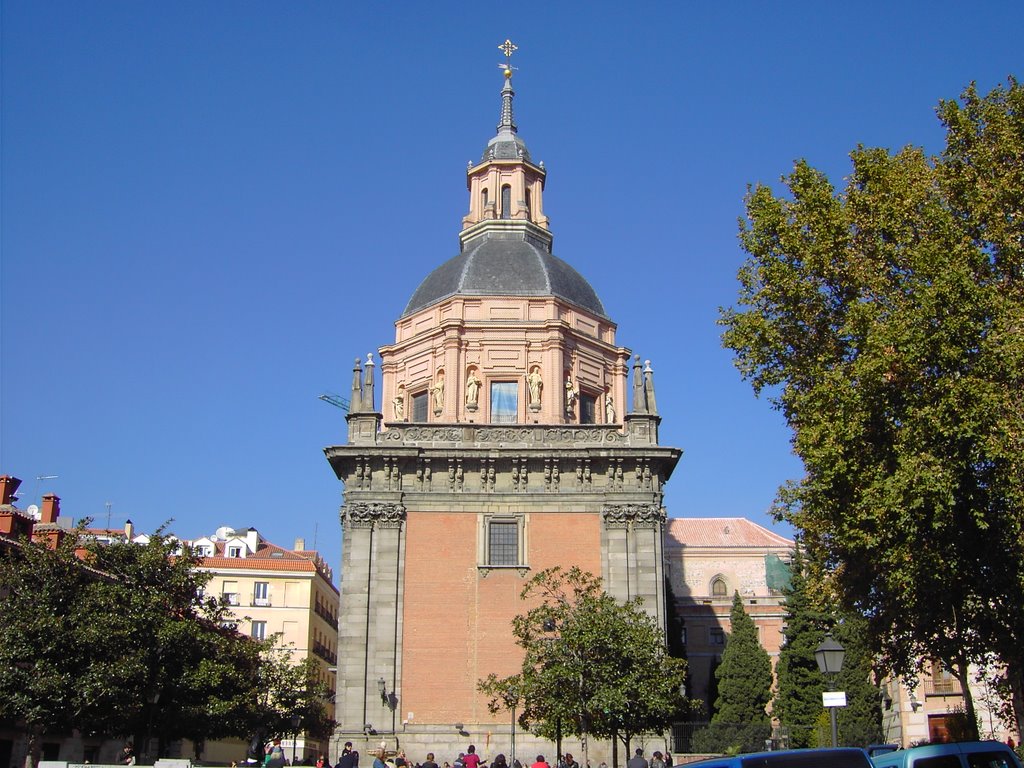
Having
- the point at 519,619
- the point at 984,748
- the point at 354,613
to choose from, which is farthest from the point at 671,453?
the point at 984,748

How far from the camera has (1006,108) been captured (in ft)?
62.4

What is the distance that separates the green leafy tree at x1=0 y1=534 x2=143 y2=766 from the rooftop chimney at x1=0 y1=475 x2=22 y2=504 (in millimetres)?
8861

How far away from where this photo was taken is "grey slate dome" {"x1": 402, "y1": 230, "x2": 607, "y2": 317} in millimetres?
36812

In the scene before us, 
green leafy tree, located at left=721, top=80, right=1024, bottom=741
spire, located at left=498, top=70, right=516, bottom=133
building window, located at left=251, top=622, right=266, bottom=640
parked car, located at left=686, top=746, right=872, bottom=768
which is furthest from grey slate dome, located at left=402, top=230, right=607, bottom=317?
parked car, located at left=686, top=746, right=872, bottom=768

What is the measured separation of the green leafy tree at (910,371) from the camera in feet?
54.6

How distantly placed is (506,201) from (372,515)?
49.9 ft

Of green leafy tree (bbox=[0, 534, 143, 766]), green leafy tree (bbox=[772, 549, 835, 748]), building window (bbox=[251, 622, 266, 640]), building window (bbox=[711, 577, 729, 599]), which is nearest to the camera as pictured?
green leafy tree (bbox=[0, 534, 143, 766])

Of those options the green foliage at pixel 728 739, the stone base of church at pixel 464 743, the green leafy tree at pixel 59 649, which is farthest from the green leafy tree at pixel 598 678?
the green leafy tree at pixel 59 649

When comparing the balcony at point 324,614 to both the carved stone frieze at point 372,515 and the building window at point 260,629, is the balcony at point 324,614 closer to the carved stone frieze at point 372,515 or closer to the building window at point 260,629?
the building window at point 260,629

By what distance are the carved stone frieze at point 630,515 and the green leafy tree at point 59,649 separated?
1201 cm

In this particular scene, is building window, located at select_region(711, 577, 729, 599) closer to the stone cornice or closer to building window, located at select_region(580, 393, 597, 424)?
building window, located at select_region(580, 393, 597, 424)

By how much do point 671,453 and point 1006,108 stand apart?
13656 mm

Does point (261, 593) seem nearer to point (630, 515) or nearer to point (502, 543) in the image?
point (502, 543)

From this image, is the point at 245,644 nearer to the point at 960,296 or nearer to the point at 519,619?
the point at 519,619
